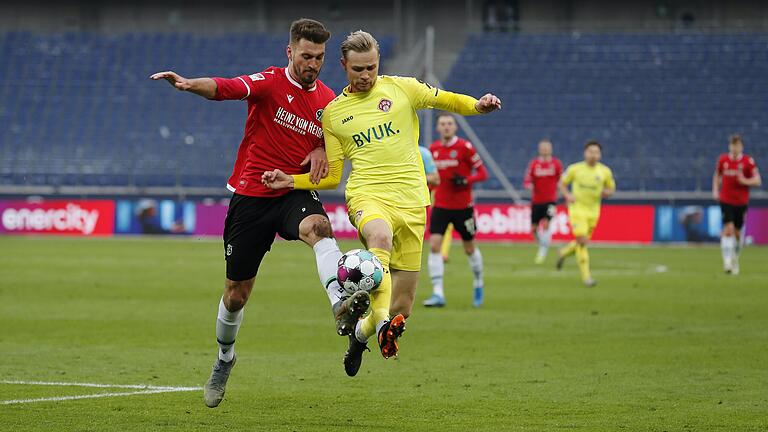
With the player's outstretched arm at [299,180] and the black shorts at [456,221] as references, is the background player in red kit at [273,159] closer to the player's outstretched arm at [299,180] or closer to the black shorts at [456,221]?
the player's outstretched arm at [299,180]

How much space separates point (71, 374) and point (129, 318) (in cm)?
496

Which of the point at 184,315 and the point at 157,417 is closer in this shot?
the point at 157,417

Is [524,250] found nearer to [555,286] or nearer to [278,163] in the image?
[555,286]

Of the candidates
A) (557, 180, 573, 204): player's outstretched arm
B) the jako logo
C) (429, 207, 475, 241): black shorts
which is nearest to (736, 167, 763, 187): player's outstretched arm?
(557, 180, 573, 204): player's outstretched arm

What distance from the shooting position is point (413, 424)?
26.7ft

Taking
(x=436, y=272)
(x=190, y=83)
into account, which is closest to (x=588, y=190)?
(x=436, y=272)

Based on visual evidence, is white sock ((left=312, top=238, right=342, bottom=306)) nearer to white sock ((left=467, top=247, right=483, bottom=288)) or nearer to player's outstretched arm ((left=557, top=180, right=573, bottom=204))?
white sock ((left=467, top=247, right=483, bottom=288))

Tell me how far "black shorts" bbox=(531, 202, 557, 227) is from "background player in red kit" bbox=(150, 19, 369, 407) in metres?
18.8

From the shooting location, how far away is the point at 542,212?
1083 inches

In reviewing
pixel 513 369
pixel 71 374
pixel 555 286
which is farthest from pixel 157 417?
pixel 555 286

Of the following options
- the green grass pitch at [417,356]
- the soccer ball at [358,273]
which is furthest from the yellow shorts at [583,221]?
the soccer ball at [358,273]

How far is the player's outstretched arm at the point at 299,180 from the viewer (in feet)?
28.2

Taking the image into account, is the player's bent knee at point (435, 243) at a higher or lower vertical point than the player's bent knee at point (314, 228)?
lower

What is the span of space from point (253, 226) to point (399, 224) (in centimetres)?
101
